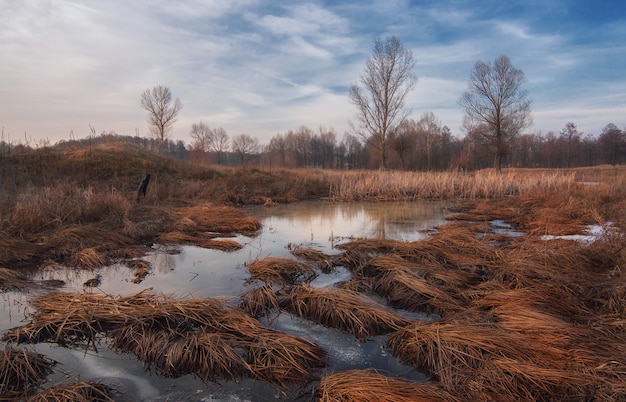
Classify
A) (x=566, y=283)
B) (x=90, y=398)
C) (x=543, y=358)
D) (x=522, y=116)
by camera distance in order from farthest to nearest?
(x=522, y=116), (x=566, y=283), (x=543, y=358), (x=90, y=398)

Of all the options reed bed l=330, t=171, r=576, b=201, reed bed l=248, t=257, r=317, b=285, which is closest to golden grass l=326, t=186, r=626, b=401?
reed bed l=248, t=257, r=317, b=285

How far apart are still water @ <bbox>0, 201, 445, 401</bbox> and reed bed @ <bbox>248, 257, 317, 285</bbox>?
16cm

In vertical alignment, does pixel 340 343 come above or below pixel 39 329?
below

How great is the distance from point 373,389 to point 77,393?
170 centimetres

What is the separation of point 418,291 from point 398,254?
158cm

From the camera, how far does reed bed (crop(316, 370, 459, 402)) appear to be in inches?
83.4

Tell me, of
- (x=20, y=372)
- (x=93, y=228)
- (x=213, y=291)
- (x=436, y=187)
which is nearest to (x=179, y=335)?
(x=20, y=372)

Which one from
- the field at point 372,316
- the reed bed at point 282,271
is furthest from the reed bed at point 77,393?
the reed bed at point 282,271

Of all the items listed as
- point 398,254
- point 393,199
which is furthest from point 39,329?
point 393,199

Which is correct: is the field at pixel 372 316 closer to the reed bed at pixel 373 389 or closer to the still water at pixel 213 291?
the reed bed at pixel 373 389

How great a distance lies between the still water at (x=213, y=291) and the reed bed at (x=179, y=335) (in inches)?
4.3

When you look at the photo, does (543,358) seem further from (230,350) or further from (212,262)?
(212,262)

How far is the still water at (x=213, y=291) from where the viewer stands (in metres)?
2.39

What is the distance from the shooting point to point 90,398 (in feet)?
7.17
